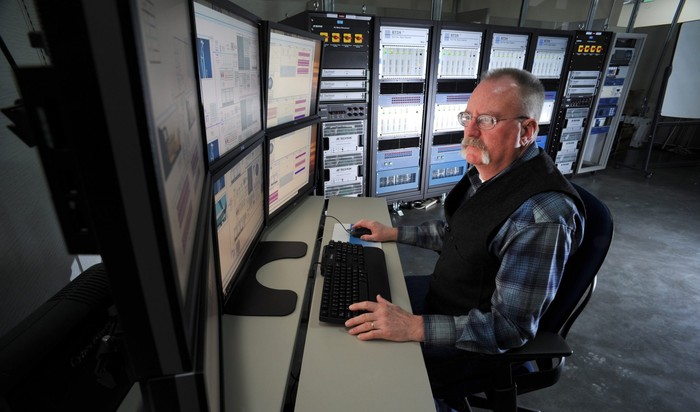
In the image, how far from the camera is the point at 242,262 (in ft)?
3.43

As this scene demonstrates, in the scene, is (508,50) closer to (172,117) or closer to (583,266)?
(583,266)

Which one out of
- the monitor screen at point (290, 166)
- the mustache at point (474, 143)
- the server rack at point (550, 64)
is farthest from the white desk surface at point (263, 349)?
the server rack at point (550, 64)

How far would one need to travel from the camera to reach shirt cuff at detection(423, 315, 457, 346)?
91 centimetres

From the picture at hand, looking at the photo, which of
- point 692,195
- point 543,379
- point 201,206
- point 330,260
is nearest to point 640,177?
point 692,195

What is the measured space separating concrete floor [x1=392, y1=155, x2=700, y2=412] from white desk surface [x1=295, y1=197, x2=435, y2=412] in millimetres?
1132

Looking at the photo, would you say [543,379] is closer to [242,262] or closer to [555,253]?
[555,253]

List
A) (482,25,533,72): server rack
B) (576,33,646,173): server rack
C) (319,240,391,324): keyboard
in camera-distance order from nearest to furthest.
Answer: (319,240,391,324): keyboard, (482,25,533,72): server rack, (576,33,646,173): server rack

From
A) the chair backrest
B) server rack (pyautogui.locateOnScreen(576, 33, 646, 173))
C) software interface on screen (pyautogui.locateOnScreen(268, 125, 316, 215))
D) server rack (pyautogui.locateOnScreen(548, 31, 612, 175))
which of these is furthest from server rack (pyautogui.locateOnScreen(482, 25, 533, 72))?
the chair backrest

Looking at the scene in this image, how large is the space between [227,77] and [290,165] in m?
0.59

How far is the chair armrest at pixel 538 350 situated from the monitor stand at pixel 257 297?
56 cm

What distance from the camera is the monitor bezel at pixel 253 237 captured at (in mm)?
695

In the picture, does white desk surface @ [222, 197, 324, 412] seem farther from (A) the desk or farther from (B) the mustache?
(B) the mustache

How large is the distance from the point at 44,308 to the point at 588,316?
254 centimetres

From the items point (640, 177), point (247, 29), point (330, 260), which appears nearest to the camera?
point (247, 29)
